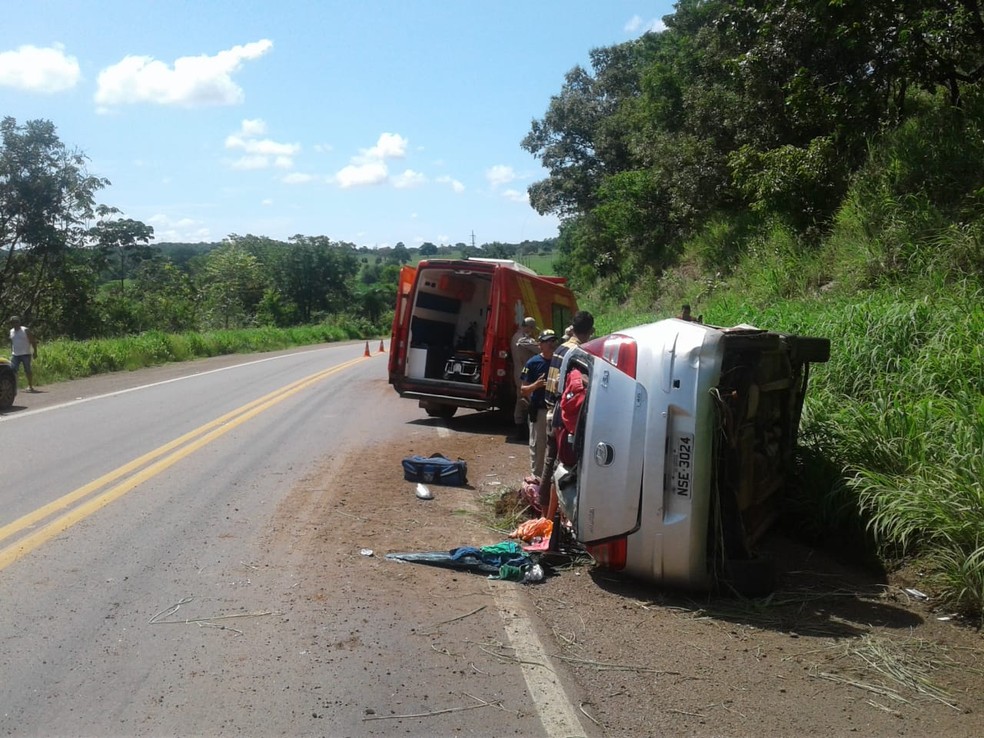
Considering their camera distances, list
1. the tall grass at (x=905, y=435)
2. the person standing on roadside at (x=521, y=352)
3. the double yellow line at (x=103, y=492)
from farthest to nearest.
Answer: the person standing on roadside at (x=521, y=352)
the double yellow line at (x=103, y=492)
the tall grass at (x=905, y=435)

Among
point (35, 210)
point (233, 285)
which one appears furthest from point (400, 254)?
point (35, 210)

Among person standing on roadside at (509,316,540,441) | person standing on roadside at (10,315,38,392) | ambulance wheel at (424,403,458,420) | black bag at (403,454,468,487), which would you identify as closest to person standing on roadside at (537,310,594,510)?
black bag at (403,454,468,487)

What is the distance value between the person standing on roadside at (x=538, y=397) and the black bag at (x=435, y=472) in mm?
872

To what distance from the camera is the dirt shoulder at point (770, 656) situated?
4.18m

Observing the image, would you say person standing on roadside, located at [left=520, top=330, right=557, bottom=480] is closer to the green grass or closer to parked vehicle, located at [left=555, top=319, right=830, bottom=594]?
parked vehicle, located at [left=555, top=319, right=830, bottom=594]

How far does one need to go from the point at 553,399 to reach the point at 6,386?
39.7 ft

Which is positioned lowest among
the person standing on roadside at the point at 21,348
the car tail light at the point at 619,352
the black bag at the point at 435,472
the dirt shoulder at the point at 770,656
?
the dirt shoulder at the point at 770,656

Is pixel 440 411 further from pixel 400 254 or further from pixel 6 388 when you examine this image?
pixel 400 254

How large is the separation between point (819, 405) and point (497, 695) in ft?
16.8

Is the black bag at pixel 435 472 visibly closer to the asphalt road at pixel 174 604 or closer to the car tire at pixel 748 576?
the asphalt road at pixel 174 604

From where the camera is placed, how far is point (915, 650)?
16.4 ft

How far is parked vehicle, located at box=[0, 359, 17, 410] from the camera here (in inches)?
607

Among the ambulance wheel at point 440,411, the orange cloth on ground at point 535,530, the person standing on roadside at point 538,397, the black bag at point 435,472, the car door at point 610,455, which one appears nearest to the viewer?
the car door at point 610,455

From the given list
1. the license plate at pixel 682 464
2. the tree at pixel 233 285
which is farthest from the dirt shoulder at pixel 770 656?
the tree at pixel 233 285
